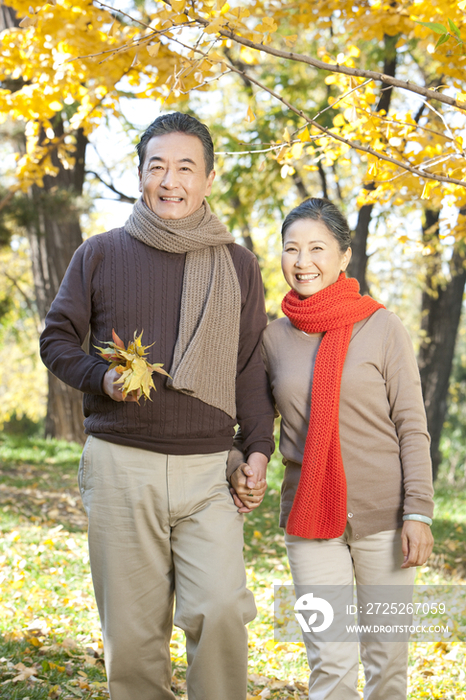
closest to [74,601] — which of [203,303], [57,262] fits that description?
[203,303]

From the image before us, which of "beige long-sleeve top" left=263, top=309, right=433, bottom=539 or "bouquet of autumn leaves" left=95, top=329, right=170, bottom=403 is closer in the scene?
"bouquet of autumn leaves" left=95, top=329, right=170, bottom=403

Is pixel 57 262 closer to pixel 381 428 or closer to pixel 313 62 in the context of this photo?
pixel 313 62

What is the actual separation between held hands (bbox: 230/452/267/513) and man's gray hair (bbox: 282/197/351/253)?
2.85ft

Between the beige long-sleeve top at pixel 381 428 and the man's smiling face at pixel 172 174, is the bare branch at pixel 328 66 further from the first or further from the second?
the beige long-sleeve top at pixel 381 428

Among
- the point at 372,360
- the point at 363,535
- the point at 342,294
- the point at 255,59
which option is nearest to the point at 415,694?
the point at 363,535

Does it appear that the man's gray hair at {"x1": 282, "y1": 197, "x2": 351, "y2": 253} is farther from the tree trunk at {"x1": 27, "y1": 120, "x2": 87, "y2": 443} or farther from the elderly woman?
the tree trunk at {"x1": 27, "y1": 120, "x2": 87, "y2": 443}

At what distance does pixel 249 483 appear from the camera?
2.34 m

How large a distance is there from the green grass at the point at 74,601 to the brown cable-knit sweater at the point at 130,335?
1365mm

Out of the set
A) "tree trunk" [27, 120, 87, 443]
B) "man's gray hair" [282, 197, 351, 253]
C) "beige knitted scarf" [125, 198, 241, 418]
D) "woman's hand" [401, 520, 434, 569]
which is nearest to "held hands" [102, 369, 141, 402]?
"beige knitted scarf" [125, 198, 241, 418]

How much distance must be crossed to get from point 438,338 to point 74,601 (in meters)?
6.78

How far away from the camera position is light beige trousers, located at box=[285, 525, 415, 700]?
2.18m

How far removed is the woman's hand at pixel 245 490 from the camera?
7.70ft

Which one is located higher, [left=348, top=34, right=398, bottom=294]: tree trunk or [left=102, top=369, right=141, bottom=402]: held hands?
[left=348, top=34, right=398, bottom=294]: tree trunk

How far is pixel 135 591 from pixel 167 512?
0.98 ft
